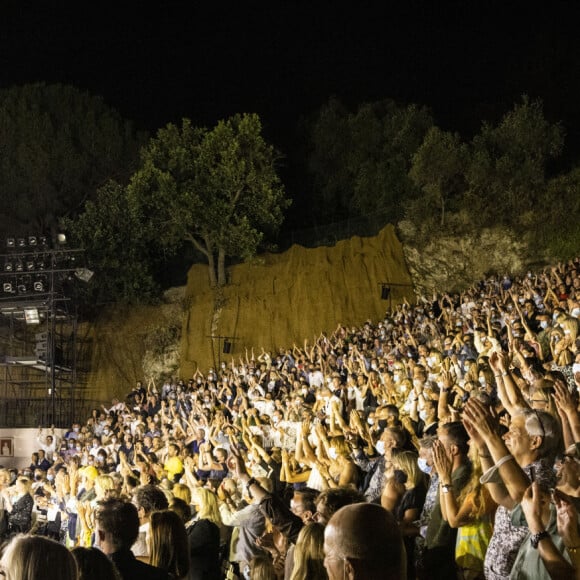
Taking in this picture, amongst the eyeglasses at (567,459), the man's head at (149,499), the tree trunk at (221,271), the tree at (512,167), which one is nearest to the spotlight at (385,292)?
the tree at (512,167)

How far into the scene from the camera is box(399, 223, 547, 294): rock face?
85.8 feet

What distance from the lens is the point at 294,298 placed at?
95.3ft

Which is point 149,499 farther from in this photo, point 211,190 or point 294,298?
point 211,190

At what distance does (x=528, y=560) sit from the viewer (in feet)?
11.2


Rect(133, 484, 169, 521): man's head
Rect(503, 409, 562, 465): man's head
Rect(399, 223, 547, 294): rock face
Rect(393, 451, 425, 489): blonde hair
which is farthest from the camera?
Rect(399, 223, 547, 294): rock face

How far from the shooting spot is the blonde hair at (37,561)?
2.87m

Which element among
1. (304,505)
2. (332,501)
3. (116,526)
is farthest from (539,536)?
(304,505)

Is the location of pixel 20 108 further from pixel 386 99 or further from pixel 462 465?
pixel 462 465

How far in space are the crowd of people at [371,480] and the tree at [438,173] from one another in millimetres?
9703

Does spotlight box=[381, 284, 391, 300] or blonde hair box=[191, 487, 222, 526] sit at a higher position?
spotlight box=[381, 284, 391, 300]

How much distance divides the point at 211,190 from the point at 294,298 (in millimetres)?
5112

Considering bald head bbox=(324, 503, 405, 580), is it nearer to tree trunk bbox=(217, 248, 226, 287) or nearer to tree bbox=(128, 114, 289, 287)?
tree bbox=(128, 114, 289, 287)

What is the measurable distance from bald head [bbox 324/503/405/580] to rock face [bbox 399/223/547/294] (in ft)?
79.0

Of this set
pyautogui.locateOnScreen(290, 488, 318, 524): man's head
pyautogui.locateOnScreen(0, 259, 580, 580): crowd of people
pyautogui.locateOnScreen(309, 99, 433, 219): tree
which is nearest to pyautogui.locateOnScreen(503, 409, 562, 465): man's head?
pyautogui.locateOnScreen(0, 259, 580, 580): crowd of people
